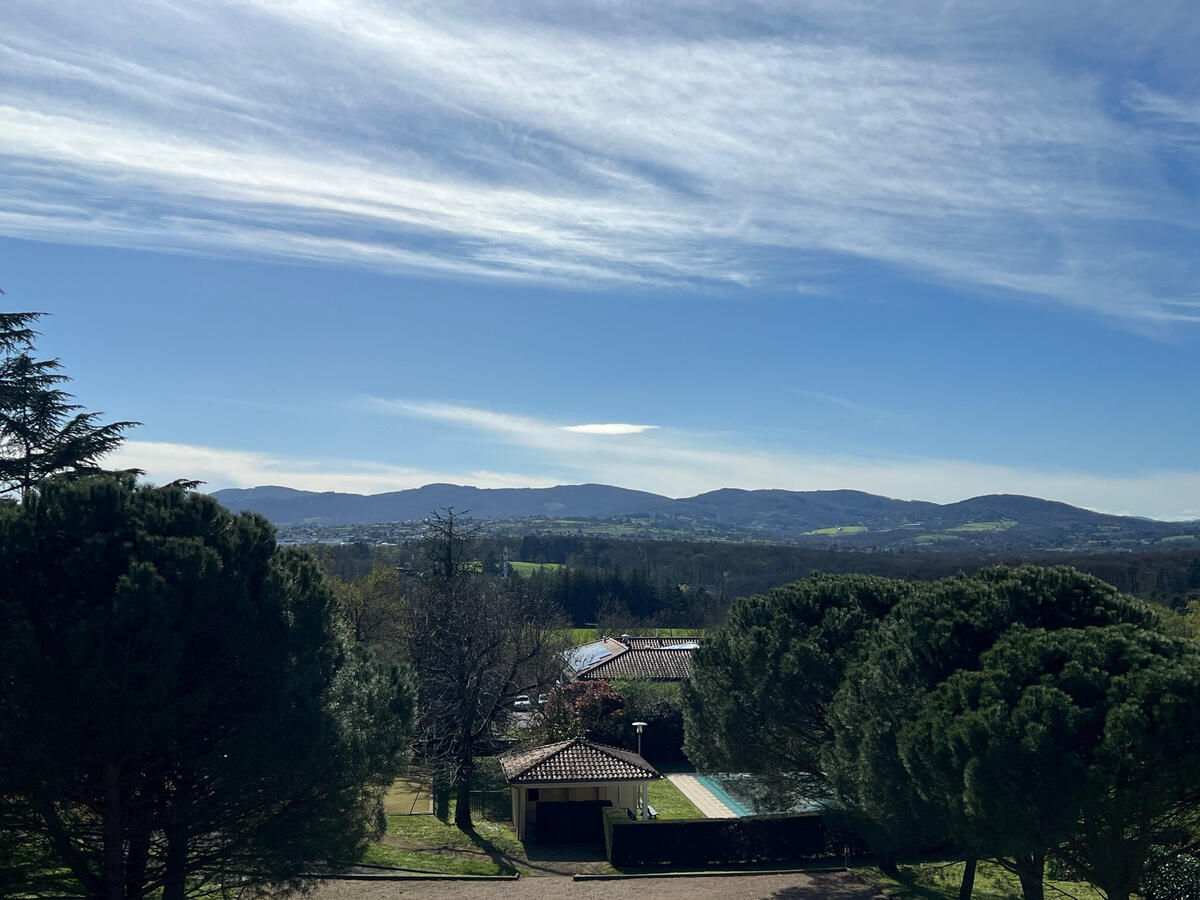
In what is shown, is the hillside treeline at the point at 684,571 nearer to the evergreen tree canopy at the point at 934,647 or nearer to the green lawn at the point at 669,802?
the green lawn at the point at 669,802

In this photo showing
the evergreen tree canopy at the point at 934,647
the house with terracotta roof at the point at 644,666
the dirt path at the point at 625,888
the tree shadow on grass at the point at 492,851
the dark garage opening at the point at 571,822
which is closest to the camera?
the evergreen tree canopy at the point at 934,647

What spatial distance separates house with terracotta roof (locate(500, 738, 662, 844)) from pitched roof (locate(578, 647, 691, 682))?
1591 centimetres

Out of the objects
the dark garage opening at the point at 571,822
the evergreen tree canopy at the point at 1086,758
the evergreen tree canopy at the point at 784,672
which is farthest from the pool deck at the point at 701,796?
the evergreen tree canopy at the point at 1086,758

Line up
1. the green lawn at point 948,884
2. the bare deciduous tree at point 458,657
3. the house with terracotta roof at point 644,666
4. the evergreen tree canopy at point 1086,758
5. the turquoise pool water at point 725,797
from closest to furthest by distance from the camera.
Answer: the evergreen tree canopy at point 1086,758 → the green lawn at point 948,884 → the bare deciduous tree at point 458,657 → the turquoise pool water at point 725,797 → the house with terracotta roof at point 644,666

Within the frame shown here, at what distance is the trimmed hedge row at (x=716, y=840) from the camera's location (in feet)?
67.9

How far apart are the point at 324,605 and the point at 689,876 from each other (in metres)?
12.0

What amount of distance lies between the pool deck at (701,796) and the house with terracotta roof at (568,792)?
4.18 meters

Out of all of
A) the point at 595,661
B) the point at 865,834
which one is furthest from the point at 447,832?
the point at 595,661

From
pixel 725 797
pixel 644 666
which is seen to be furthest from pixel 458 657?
pixel 644 666

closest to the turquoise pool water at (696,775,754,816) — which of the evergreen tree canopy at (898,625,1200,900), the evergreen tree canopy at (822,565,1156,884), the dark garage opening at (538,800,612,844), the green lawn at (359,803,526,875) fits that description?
the dark garage opening at (538,800,612,844)

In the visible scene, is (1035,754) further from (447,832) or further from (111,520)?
(447,832)

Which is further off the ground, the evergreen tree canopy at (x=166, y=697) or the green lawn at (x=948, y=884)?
the evergreen tree canopy at (x=166, y=697)

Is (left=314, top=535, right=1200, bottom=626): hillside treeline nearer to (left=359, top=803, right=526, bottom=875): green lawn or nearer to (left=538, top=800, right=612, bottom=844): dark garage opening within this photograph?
(left=359, top=803, right=526, bottom=875): green lawn

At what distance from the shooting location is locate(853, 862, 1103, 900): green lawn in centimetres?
1791
